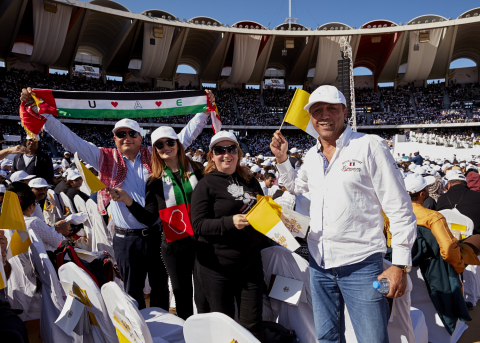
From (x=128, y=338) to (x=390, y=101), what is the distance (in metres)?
37.8

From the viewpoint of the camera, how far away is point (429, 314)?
305cm

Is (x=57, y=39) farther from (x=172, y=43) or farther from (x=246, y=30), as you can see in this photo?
(x=246, y=30)

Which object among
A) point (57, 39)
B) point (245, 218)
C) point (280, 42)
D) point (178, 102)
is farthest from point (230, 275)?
point (280, 42)

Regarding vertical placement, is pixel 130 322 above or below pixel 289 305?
above

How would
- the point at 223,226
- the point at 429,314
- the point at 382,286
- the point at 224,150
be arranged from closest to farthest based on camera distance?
the point at 382,286, the point at 223,226, the point at 224,150, the point at 429,314

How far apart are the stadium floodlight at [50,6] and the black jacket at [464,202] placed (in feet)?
93.5

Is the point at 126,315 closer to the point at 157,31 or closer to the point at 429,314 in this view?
the point at 429,314

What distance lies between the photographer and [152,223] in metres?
2.49

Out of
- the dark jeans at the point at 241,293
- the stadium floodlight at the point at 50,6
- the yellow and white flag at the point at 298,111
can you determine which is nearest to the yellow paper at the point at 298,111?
the yellow and white flag at the point at 298,111

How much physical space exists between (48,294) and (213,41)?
104 feet

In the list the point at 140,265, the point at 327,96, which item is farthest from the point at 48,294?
the point at 327,96

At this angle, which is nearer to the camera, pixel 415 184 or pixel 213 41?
pixel 415 184

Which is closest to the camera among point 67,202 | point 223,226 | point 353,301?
point 353,301

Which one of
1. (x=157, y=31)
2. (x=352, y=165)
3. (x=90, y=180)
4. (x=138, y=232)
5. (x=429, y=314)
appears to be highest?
(x=157, y=31)
